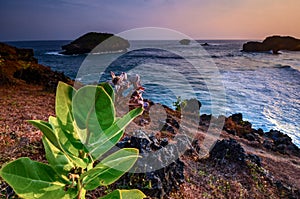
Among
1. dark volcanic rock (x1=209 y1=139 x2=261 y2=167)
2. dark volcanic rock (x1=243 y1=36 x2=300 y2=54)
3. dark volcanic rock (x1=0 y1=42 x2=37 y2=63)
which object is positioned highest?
dark volcanic rock (x1=243 y1=36 x2=300 y2=54)

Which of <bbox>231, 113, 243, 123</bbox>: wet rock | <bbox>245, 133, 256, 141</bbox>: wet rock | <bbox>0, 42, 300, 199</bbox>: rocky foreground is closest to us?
<bbox>0, 42, 300, 199</bbox>: rocky foreground

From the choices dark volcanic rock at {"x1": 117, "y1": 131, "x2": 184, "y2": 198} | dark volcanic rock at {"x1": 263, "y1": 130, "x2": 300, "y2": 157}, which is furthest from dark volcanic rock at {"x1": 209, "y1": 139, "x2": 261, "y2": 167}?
dark volcanic rock at {"x1": 263, "y1": 130, "x2": 300, "y2": 157}

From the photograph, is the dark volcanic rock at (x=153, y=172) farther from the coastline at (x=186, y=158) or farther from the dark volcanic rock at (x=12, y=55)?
the dark volcanic rock at (x=12, y=55)

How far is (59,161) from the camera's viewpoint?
96 centimetres

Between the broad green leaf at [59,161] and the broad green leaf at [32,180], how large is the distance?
32 millimetres

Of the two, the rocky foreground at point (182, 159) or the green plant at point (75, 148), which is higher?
the green plant at point (75, 148)

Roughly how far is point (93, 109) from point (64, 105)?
0.43ft

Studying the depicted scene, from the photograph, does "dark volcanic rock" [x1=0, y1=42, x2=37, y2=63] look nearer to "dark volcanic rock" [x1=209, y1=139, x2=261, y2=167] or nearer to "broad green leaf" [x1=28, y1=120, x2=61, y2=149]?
"dark volcanic rock" [x1=209, y1=139, x2=261, y2=167]

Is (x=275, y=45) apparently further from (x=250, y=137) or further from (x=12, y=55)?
(x=12, y=55)

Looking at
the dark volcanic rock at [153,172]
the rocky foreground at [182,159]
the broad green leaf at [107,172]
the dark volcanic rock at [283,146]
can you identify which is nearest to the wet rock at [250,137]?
the rocky foreground at [182,159]

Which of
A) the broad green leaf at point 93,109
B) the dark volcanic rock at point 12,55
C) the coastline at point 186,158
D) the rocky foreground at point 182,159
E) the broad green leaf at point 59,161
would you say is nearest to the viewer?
the broad green leaf at point 93,109

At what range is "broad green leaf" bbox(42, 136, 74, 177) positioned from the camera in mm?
954

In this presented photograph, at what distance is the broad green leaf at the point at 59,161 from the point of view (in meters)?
0.95

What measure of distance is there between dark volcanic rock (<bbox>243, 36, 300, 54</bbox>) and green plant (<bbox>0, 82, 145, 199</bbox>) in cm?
6624
